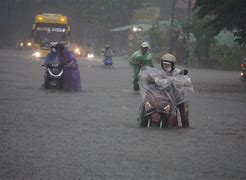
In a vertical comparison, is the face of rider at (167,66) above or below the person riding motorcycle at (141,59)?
above

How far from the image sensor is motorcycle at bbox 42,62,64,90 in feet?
73.6

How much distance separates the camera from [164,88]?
13.4m

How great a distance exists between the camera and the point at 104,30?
98.6 metres

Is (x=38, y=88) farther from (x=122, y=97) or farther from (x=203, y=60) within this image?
(x=203, y=60)

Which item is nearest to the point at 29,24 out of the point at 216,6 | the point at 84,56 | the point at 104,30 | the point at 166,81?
the point at 104,30

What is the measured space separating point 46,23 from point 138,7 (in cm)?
5001

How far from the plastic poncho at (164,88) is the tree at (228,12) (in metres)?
12.7

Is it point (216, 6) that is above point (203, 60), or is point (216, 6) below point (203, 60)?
above

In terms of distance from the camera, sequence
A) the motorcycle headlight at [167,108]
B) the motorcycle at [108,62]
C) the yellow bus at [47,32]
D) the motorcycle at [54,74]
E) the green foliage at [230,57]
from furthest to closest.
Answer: the yellow bus at [47,32] → the green foliage at [230,57] → the motorcycle at [108,62] → the motorcycle at [54,74] → the motorcycle headlight at [167,108]

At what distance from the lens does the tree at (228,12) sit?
25984 mm

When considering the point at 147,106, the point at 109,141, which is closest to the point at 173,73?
the point at 147,106

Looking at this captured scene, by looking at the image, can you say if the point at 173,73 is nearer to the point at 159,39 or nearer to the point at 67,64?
the point at 67,64

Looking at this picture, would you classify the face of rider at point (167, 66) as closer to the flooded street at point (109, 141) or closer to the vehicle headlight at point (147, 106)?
the vehicle headlight at point (147, 106)

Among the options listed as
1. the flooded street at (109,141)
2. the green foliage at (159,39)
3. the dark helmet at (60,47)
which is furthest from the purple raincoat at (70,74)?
the green foliage at (159,39)
